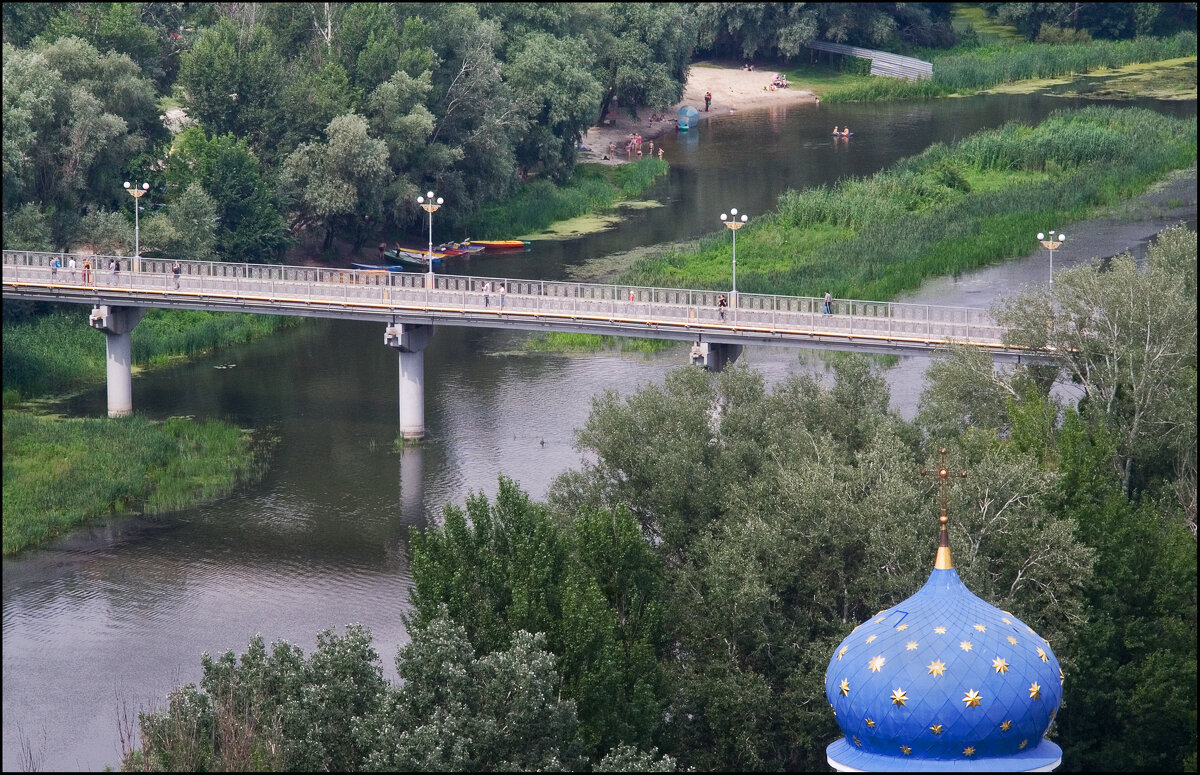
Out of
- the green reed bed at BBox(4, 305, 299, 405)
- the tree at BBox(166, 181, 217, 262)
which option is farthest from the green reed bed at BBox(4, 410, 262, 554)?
the tree at BBox(166, 181, 217, 262)

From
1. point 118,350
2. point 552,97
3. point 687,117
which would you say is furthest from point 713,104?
point 118,350

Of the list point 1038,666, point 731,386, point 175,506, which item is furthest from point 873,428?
point 175,506

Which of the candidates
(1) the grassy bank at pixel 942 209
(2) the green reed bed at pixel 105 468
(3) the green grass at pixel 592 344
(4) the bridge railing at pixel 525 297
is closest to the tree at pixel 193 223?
(4) the bridge railing at pixel 525 297

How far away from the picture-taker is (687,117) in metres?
168

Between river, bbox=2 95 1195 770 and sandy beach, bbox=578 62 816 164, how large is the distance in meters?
29.7

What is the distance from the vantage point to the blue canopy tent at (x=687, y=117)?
6609 inches

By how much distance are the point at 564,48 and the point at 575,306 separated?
57.3m

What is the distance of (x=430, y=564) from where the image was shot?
55219 millimetres

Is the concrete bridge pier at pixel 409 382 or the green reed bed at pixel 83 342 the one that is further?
the green reed bed at pixel 83 342

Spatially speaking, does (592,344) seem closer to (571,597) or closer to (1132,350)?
(1132,350)

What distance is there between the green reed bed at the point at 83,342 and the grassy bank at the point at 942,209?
2204cm

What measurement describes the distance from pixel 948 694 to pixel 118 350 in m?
58.4

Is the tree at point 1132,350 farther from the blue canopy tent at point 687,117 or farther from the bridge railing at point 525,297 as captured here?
the blue canopy tent at point 687,117

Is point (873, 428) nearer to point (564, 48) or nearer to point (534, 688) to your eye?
point (534, 688)
